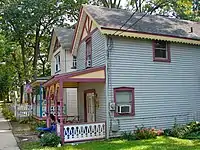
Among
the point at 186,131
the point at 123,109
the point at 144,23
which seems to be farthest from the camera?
the point at 144,23

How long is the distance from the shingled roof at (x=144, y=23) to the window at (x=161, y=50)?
63 cm

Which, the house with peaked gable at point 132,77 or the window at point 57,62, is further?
the window at point 57,62

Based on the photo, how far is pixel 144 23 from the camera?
1672cm

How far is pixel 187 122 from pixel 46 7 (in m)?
24.3

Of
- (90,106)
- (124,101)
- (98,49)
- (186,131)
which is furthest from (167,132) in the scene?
(98,49)

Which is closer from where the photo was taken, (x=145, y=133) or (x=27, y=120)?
(x=145, y=133)

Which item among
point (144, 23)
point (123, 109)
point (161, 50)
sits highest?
point (144, 23)

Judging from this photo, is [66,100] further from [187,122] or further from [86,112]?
[187,122]

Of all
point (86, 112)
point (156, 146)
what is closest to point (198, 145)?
point (156, 146)

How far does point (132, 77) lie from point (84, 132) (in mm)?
3789

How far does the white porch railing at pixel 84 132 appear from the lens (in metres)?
13.3

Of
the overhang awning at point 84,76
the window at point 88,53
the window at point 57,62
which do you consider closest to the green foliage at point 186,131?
the overhang awning at point 84,76

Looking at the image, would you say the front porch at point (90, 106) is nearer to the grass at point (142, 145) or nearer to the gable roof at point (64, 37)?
the grass at point (142, 145)

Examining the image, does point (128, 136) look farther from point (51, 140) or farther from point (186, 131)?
point (51, 140)
